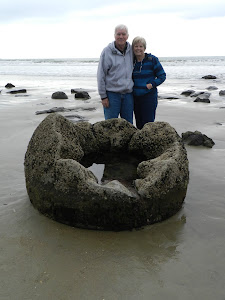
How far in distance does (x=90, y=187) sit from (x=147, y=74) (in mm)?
2539

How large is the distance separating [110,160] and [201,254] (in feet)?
5.72

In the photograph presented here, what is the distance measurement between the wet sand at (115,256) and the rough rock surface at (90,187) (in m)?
0.11

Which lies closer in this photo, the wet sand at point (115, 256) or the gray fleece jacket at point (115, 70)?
the wet sand at point (115, 256)

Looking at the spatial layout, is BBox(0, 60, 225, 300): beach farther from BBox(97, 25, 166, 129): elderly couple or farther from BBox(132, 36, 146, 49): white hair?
BBox(132, 36, 146, 49): white hair

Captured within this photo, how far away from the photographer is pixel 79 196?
8.81 feet

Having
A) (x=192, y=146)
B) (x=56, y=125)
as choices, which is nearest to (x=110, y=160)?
(x=56, y=125)

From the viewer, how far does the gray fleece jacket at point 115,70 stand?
14.8 ft

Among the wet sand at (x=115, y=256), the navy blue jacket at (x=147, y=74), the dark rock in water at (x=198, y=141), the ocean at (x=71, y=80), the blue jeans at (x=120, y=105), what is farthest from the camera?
the ocean at (x=71, y=80)

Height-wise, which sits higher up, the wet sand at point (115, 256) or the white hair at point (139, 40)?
the white hair at point (139, 40)

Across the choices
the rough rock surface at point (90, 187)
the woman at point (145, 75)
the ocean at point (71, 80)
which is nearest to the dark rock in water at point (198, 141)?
the woman at point (145, 75)

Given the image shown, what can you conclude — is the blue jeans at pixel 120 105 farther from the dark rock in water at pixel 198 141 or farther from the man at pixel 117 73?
the dark rock in water at pixel 198 141

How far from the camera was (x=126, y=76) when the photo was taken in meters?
4.59

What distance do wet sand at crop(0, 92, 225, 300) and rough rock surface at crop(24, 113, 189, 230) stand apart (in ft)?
0.36

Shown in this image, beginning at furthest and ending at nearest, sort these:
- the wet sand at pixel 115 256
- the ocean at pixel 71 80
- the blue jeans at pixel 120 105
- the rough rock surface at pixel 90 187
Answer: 1. the ocean at pixel 71 80
2. the blue jeans at pixel 120 105
3. the rough rock surface at pixel 90 187
4. the wet sand at pixel 115 256
